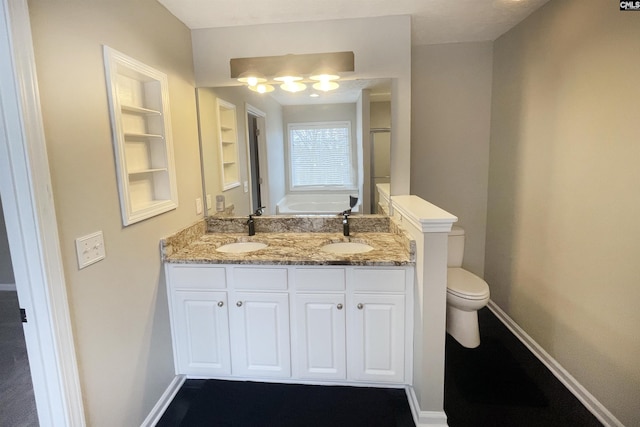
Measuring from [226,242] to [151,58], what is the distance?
48.7 inches

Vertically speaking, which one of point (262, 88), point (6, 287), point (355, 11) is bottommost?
point (6, 287)

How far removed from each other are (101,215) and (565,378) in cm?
274

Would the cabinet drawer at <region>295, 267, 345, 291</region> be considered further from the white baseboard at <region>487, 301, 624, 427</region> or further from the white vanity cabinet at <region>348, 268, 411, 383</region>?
the white baseboard at <region>487, 301, 624, 427</region>

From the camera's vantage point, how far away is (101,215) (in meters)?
1.51

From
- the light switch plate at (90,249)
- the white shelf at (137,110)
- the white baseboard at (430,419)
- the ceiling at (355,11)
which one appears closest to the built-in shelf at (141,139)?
the white shelf at (137,110)

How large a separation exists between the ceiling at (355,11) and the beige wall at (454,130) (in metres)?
0.40

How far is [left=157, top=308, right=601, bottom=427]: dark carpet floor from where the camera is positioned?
6.07ft

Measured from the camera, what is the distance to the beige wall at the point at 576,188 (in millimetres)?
1613

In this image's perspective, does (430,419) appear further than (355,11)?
No

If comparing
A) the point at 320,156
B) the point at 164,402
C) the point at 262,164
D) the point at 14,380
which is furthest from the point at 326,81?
the point at 14,380

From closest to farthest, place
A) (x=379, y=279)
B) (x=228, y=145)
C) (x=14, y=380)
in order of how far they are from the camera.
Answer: (x=379, y=279)
(x=14, y=380)
(x=228, y=145)

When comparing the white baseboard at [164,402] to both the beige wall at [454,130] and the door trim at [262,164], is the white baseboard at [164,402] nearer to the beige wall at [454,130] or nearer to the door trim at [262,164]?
the door trim at [262,164]

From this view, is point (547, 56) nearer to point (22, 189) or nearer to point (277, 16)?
point (277, 16)

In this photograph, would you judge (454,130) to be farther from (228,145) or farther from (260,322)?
(260,322)
